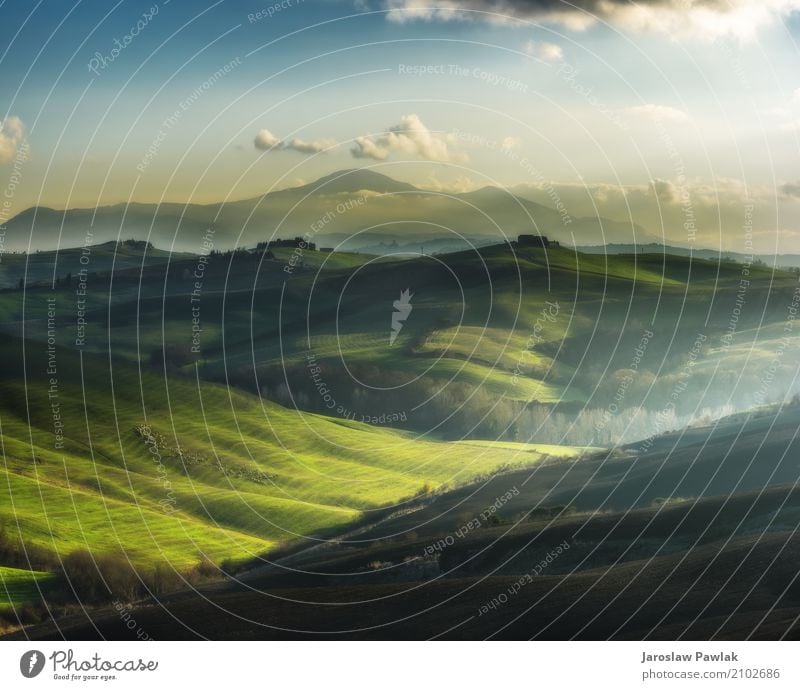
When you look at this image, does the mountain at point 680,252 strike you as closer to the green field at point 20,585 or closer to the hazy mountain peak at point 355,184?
the hazy mountain peak at point 355,184

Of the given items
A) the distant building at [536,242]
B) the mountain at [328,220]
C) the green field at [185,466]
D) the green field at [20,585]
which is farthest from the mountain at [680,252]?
Answer: the green field at [20,585]

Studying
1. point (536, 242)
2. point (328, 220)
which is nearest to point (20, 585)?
point (328, 220)

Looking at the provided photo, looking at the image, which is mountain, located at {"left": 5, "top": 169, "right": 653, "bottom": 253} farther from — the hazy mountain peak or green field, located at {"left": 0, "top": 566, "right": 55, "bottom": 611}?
green field, located at {"left": 0, "top": 566, "right": 55, "bottom": 611}

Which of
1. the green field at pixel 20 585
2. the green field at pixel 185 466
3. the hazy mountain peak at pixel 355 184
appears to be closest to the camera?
the green field at pixel 20 585

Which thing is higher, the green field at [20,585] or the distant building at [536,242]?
the distant building at [536,242]

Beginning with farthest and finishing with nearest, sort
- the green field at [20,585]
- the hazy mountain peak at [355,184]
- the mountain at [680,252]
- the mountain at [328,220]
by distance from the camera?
the mountain at [680,252] < the hazy mountain peak at [355,184] < the mountain at [328,220] < the green field at [20,585]

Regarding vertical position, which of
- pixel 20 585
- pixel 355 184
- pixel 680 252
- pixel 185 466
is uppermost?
pixel 355 184

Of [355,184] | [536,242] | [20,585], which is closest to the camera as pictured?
[20,585]

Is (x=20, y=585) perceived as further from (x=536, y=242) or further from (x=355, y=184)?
(x=536, y=242)
